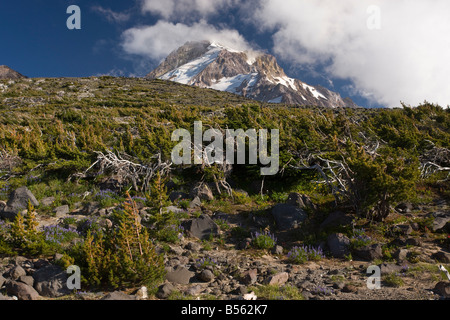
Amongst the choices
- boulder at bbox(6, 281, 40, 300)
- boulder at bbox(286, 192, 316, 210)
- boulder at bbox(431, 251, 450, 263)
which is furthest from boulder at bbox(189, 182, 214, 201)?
boulder at bbox(431, 251, 450, 263)

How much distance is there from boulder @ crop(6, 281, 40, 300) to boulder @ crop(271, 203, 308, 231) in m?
5.76

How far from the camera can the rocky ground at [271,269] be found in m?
4.34

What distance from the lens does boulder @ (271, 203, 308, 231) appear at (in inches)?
283

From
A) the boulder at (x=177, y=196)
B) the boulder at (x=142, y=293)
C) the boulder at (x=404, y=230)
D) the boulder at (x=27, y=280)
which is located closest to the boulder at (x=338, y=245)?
the boulder at (x=404, y=230)

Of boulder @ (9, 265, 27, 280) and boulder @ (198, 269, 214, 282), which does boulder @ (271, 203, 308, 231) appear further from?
boulder @ (9, 265, 27, 280)

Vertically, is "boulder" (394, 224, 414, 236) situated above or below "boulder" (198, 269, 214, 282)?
above

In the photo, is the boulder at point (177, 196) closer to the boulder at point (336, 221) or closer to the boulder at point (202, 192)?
the boulder at point (202, 192)

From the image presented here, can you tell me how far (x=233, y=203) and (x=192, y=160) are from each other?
259 cm

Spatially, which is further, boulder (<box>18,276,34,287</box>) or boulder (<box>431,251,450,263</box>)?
boulder (<box>431,251,450,263</box>)

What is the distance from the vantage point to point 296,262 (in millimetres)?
5789

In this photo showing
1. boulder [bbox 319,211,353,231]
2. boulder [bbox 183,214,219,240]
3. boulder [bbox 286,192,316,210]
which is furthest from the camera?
boulder [bbox 286,192,316,210]

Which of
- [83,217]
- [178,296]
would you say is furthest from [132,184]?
[178,296]

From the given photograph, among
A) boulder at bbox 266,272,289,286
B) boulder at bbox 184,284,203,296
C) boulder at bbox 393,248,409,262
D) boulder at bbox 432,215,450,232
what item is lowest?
boulder at bbox 184,284,203,296
